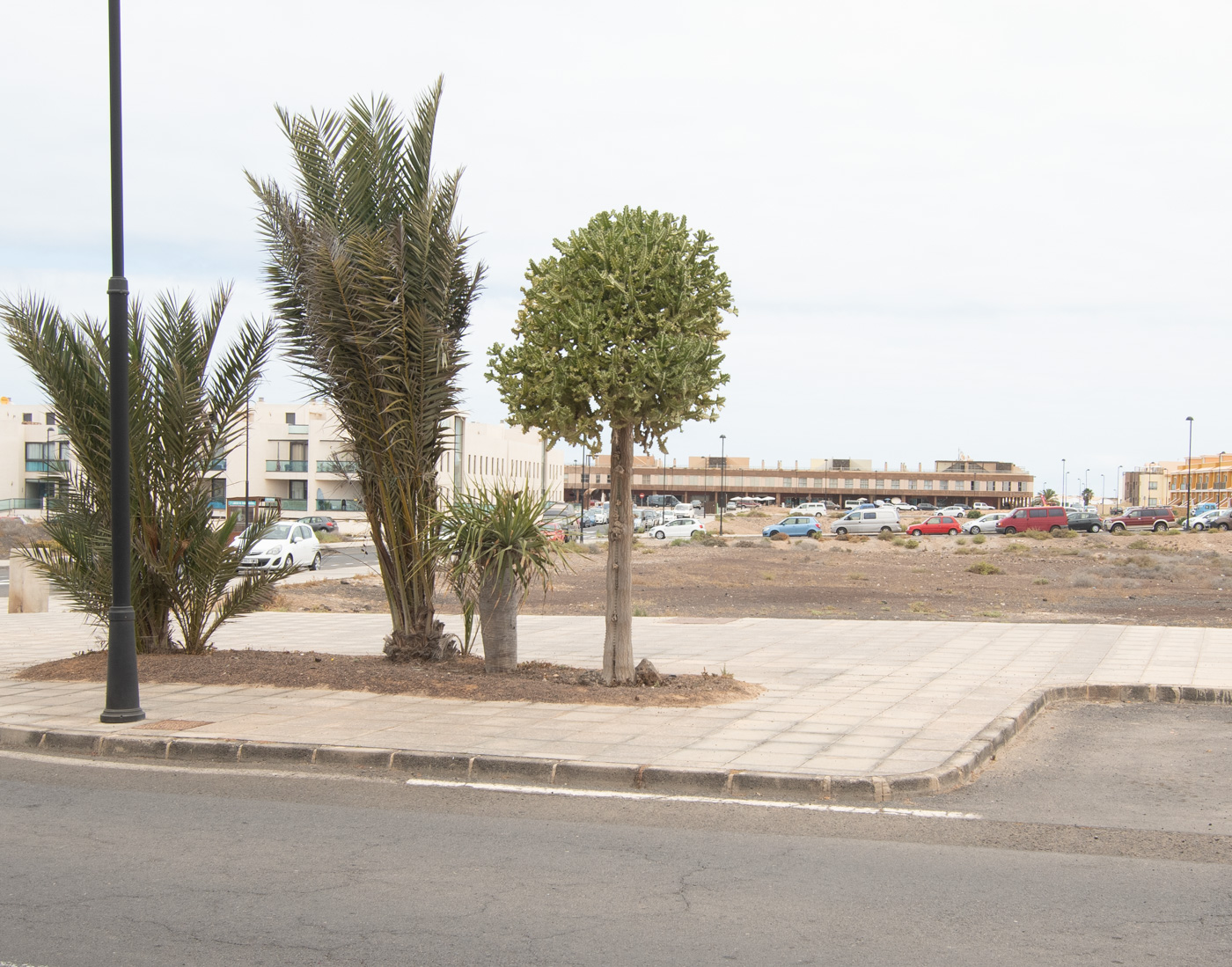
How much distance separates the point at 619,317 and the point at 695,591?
17.5 metres

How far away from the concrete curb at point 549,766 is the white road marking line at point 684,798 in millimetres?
77

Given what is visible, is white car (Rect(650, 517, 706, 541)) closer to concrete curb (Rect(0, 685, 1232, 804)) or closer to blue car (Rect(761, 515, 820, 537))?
blue car (Rect(761, 515, 820, 537))

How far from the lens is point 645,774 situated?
6977 mm

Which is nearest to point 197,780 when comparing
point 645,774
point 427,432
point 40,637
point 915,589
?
point 645,774

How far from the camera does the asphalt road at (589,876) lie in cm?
433

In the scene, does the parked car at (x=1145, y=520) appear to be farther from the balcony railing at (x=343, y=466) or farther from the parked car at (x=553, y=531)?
the balcony railing at (x=343, y=466)

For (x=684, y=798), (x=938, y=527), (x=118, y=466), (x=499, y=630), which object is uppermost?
(x=118, y=466)

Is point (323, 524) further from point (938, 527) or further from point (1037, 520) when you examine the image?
point (1037, 520)

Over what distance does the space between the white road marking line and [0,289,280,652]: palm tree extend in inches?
218

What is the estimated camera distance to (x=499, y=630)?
34.7ft

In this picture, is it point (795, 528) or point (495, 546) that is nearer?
point (495, 546)

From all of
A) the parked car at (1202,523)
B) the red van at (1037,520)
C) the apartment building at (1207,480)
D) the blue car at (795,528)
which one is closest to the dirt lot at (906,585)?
the blue car at (795,528)

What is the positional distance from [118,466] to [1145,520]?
239ft

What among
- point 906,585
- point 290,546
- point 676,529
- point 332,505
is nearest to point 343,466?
point 906,585
